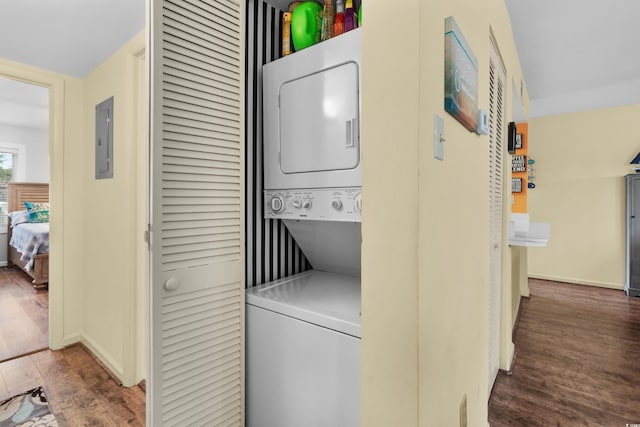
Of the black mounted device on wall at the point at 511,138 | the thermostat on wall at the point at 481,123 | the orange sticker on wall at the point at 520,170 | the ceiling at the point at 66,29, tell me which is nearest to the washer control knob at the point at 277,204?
the thermostat on wall at the point at 481,123

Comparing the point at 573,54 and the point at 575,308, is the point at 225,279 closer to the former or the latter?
the point at 573,54

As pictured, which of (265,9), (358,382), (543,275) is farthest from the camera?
(543,275)

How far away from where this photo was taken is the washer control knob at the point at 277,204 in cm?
155

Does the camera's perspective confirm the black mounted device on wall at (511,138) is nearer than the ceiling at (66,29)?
No

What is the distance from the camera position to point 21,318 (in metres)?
3.33

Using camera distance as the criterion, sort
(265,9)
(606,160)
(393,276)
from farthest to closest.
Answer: (606,160) < (265,9) < (393,276)

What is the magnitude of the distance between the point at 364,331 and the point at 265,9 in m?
1.67

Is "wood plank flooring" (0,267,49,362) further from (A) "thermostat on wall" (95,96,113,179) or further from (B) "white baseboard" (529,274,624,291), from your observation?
(B) "white baseboard" (529,274,624,291)

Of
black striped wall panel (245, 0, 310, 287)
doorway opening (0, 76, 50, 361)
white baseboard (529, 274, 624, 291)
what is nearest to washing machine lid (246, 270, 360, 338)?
black striped wall panel (245, 0, 310, 287)

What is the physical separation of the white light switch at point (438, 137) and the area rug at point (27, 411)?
2502 mm

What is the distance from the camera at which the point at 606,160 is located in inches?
183

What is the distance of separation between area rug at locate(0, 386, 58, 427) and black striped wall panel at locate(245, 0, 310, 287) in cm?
156

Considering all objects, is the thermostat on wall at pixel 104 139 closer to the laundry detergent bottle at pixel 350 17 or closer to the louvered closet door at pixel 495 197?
the laundry detergent bottle at pixel 350 17

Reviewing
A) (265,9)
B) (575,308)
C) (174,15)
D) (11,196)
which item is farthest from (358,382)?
(11,196)
